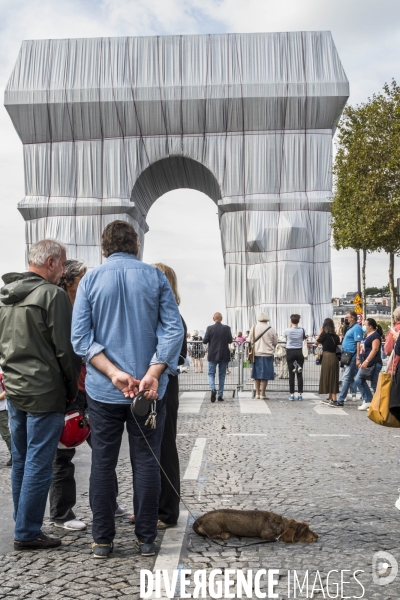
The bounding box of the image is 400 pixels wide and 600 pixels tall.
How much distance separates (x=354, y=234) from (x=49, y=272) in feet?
97.1

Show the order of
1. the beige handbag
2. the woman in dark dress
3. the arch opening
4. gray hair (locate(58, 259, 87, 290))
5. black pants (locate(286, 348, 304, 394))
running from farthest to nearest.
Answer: the arch opening
black pants (locate(286, 348, 304, 394))
the woman in dark dress
the beige handbag
gray hair (locate(58, 259, 87, 290))

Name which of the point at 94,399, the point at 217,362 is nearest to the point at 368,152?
the point at 217,362

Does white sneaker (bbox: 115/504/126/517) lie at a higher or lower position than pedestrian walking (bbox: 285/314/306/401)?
lower

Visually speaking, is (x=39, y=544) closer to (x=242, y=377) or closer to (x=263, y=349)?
(x=263, y=349)

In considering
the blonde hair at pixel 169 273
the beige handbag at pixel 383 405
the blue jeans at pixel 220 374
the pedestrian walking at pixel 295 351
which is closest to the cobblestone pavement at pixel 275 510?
the beige handbag at pixel 383 405

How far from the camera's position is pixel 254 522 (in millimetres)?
5020

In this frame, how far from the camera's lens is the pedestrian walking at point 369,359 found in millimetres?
14188

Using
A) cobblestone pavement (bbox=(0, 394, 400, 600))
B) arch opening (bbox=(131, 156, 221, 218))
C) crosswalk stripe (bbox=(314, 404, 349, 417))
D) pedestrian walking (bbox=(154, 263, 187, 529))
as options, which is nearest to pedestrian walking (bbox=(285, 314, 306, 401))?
crosswalk stripe (bbox=(314, 404, 349, 417))

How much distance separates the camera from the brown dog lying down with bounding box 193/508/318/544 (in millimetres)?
4949

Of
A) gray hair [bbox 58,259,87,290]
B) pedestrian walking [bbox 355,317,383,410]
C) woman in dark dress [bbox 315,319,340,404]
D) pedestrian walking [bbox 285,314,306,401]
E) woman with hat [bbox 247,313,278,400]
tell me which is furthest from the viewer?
pedestrian walking [bbox 285,314,306,401]

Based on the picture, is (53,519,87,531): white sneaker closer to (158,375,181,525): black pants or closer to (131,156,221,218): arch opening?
(158,375,181,525): black pants

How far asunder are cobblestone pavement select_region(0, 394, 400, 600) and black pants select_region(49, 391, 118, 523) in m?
0.12

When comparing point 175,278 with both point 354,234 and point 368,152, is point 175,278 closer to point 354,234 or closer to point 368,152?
point 368,152

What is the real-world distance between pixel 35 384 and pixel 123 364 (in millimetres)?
556
